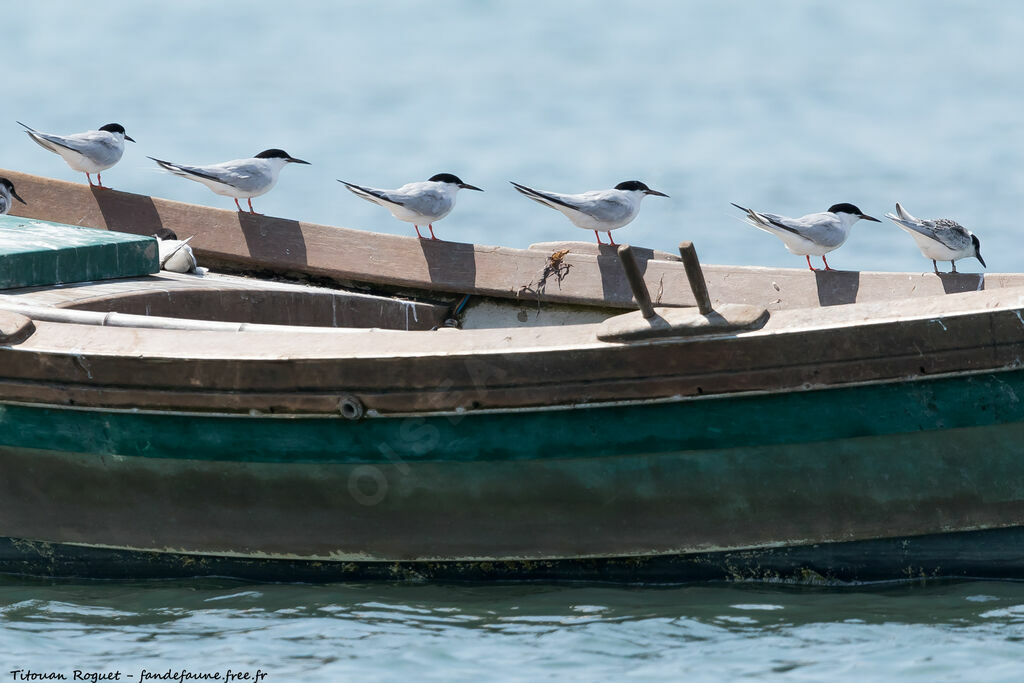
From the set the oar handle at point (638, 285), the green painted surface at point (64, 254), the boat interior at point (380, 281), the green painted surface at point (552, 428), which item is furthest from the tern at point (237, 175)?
the oar handle at point (638, 285)

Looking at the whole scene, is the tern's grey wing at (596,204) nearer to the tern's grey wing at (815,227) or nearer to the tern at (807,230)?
the tern at (807,230)

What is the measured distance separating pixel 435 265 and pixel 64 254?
204 centimetres

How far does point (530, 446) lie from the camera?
16.1 ft

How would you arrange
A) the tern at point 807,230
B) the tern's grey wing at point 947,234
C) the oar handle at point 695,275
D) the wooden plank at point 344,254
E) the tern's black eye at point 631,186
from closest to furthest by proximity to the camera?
1. the oar handle at point 695,275
2. the wooden plank at point 344,254
3. the tern's grey wing at point 947,234
4. the tern at point 807,230
5. the tern's black eye at point 631,186

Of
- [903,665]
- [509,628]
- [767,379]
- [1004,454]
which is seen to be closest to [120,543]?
[509,628]

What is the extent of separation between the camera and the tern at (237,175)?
9.23 metres

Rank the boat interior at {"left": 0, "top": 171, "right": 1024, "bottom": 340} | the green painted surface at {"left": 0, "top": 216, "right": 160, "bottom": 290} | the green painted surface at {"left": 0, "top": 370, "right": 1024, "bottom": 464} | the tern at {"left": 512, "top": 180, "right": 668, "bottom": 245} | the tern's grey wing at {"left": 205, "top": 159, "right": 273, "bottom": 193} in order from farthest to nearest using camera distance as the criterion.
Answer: the tern's grey wing at {"left": 205, "top": 159, "right": 273, "bottom": 193} → the tern at {"left": 512, "top": 180, "right": 668, "bottom": 245} → the boat interior at {"left": 0, "top": 171, "right": 1024, "bottom": 340} → the green painted surface at {"left": 0, "top": 216, "right": 160, "bottom": 290} → the green painted surface at {"left": 0, "top": 370, "right": 1024, "bottom": 464}

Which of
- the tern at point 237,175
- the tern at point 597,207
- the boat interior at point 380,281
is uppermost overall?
the tern at point 237,175

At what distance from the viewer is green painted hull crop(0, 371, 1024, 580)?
472cm

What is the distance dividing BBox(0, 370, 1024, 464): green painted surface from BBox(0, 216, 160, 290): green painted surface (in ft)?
4.33

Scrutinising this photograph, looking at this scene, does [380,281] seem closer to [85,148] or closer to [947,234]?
[85,148]

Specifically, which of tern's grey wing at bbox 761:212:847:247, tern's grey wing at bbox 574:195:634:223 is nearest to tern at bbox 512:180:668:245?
tern's grey wing at bbox 574:195:634:223

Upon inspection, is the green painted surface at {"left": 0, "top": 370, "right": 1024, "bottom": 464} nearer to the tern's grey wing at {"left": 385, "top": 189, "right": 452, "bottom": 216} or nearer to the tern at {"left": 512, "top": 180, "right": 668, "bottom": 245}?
the tern at {"left": 512, "top": 180, "right": 668, "bottom": 245}

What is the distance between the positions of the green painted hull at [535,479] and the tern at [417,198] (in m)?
3.91
